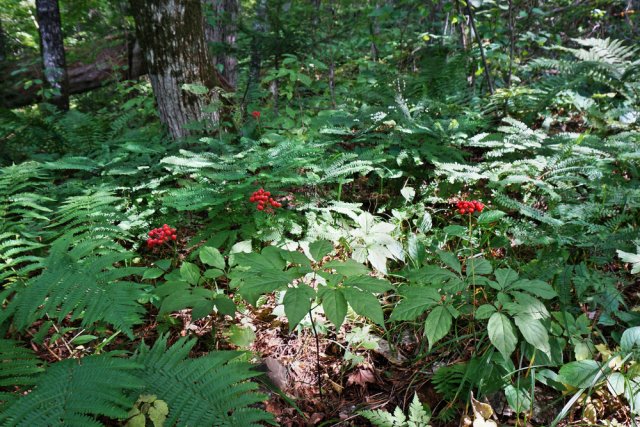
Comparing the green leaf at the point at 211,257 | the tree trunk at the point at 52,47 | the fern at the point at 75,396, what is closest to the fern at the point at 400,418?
the fern at the point at 75,396

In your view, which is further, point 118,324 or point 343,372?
point 343,372

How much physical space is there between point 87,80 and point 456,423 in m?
8.29

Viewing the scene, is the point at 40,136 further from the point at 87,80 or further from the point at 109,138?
the point at 87,80

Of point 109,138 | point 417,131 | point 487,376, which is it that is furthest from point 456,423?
point 109,138

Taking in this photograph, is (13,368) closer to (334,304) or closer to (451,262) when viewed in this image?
(334,304)

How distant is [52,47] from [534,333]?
7.07m

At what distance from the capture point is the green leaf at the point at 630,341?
5.50 ft

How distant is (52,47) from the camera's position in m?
5.51

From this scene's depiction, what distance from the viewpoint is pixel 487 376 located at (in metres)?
1.71

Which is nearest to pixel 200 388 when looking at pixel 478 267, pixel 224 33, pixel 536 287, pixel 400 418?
pixel 400 418

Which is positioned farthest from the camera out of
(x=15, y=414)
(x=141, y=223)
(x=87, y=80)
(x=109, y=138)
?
(x=87, y=80)

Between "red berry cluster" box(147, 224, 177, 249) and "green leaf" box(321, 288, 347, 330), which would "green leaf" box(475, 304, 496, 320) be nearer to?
"green leaf" box(321, 288, 347, 330)

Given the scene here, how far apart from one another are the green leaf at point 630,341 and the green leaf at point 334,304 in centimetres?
136

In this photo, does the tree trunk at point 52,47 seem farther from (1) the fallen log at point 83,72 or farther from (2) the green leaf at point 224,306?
(2) the green leaf at point 224,306
